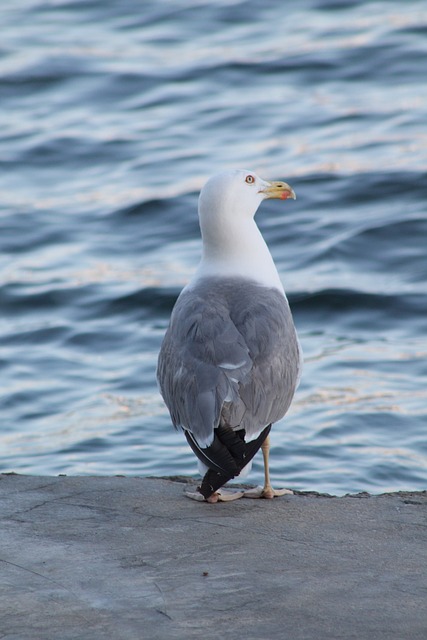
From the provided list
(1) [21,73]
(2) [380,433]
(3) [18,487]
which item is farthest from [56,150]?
(3) [18,487]

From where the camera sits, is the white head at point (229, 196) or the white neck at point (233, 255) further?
the white head at point (229, 196)

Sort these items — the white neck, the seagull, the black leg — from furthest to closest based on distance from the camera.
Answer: the white neck < the seagull < the black leg

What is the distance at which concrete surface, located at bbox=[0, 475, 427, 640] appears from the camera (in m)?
3.61

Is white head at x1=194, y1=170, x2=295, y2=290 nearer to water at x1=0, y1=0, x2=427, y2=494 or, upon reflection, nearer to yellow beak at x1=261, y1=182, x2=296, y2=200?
yellow beak at x1=261, y1=182, x2=296, y2=200

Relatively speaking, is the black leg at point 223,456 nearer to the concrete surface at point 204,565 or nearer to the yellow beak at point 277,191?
the concrete surface at point 204,565

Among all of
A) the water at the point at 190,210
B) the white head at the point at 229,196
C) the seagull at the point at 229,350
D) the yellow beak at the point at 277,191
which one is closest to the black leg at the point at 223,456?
the seagull at the point at 229,350

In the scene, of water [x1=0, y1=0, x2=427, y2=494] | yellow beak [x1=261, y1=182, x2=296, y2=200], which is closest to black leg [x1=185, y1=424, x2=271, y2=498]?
yellow beak [x1=261, y1=182, x2=296, y2=200]

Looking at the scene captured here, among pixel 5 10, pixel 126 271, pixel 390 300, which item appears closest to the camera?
pixel 390 300

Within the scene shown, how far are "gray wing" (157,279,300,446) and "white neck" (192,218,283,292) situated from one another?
125 mm

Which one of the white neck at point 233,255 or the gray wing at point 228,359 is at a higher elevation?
the white neck at point 233,255

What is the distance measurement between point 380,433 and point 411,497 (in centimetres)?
238

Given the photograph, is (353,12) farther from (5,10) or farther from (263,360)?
(263,360)

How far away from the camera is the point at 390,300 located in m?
9.78

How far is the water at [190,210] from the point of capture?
7.67 metres
